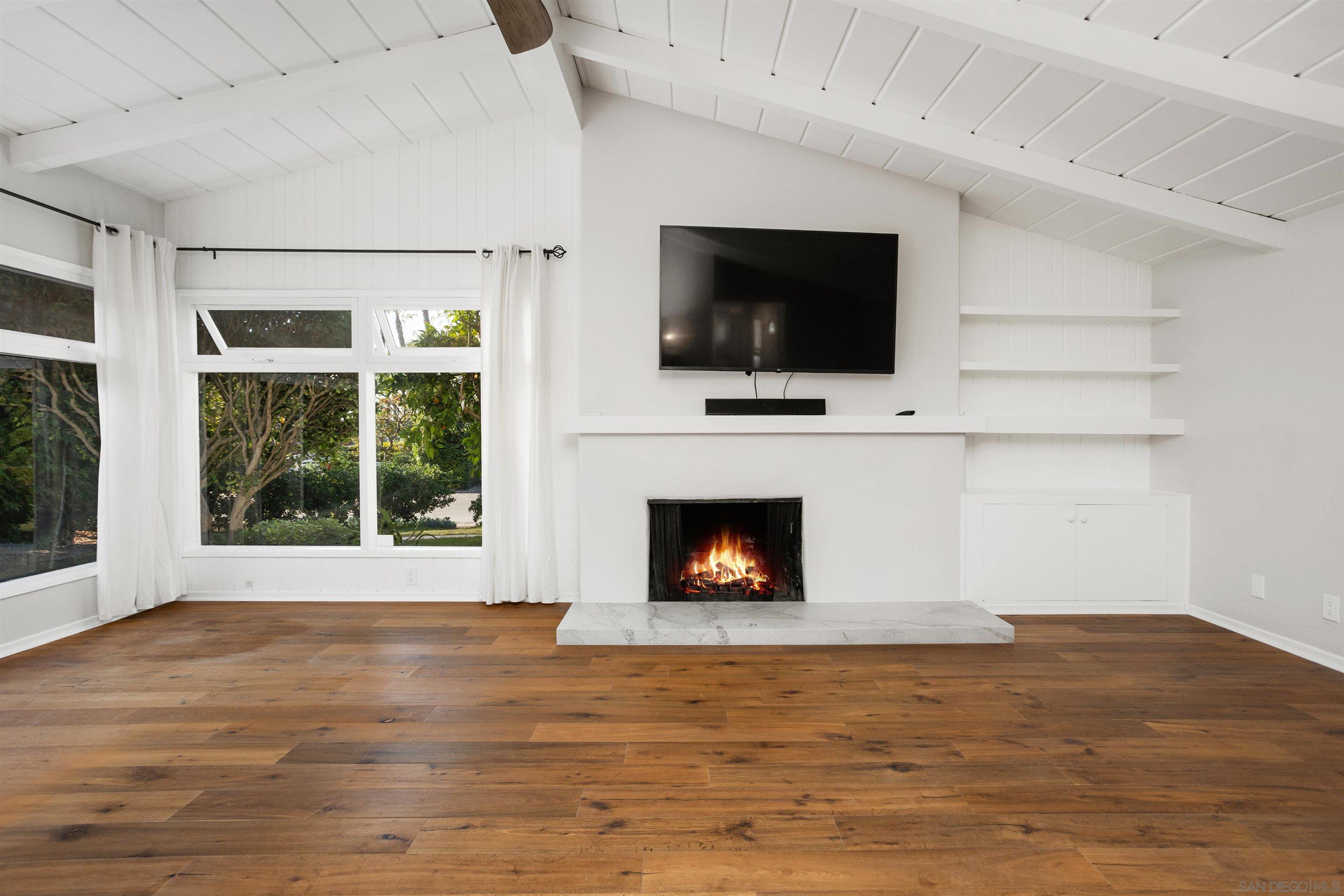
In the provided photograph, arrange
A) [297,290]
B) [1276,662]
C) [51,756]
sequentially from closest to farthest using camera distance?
[51,756] → [1276,662] → [297,290]

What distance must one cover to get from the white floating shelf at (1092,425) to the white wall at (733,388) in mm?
377

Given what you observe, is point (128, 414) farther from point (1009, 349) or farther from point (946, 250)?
point (1009, 349)

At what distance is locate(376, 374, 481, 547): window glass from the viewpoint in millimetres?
3809

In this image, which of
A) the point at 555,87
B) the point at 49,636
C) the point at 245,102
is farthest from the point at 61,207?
the point at 555,87

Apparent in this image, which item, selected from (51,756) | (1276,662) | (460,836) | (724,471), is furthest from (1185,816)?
(51,756)

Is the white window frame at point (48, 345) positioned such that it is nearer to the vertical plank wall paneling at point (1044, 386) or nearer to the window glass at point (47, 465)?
the window glass at point (47, 465)

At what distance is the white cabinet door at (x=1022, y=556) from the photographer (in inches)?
136

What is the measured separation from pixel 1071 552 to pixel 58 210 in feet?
18.9

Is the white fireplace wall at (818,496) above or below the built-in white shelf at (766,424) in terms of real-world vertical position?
below

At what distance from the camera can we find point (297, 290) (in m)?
3.69

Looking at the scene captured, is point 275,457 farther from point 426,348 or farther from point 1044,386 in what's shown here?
point 1044,386

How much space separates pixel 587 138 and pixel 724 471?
6.61 feet

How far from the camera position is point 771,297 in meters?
3.28

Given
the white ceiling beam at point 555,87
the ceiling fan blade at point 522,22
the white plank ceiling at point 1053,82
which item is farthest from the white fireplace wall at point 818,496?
the ceiling fan blade at point 522,22
